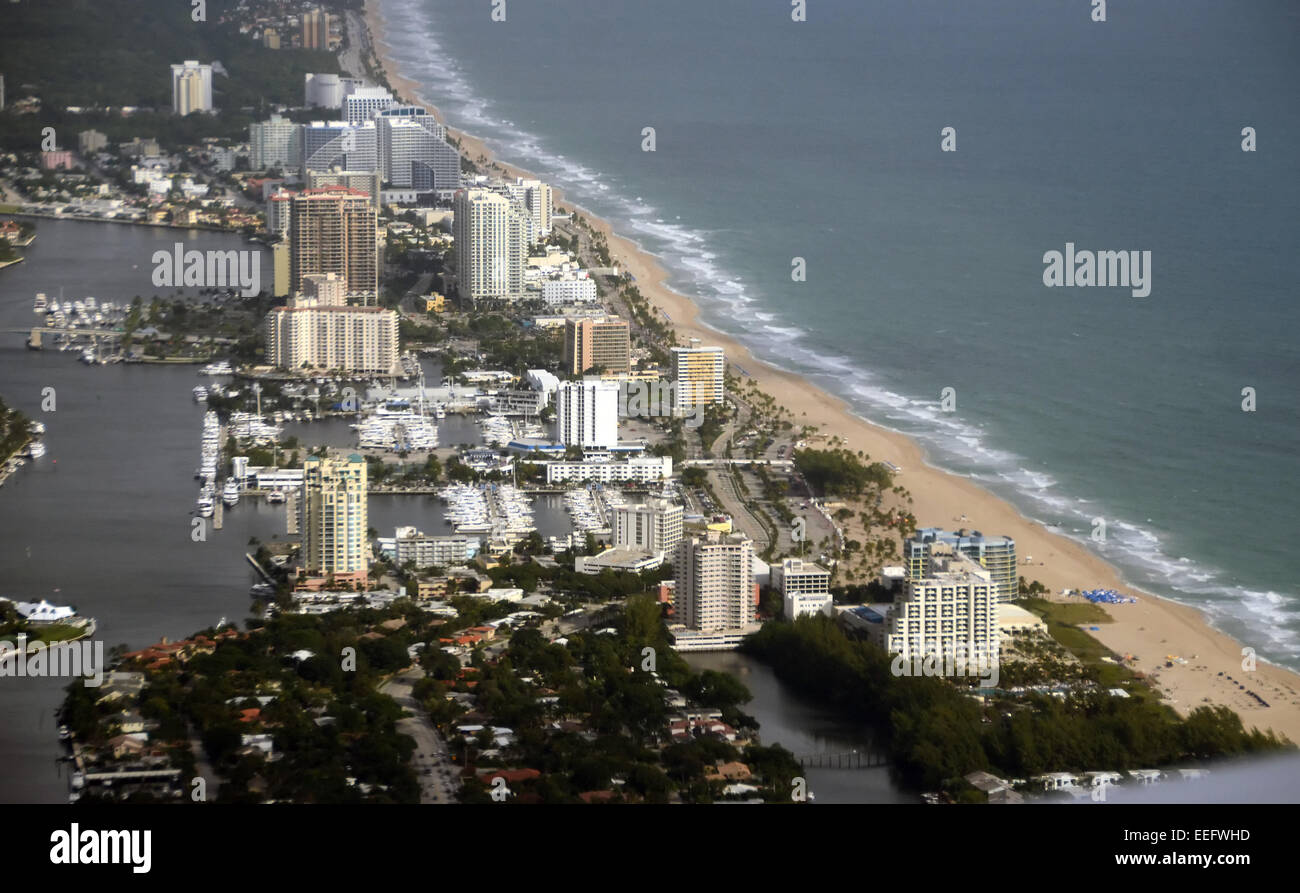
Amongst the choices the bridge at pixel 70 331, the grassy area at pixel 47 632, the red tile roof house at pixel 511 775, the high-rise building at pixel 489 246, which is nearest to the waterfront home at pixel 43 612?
the grassy area at pixel 47 632

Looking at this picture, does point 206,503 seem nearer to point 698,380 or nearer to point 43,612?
point 43,612

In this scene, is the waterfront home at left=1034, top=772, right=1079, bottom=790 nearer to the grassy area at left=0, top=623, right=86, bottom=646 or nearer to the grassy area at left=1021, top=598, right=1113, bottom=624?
the grassy area at left=1021, top=598, right=1113, bottom=624

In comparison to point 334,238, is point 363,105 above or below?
above

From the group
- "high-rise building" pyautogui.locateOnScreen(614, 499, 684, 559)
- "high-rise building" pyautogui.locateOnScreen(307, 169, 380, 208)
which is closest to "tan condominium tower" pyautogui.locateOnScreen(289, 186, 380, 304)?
"high-rise building" pyautogui.locateOnScreen(307, 169, 380, 208)

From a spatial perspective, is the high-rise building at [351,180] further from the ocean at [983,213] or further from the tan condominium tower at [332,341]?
the tan condominium tower at [332,341]

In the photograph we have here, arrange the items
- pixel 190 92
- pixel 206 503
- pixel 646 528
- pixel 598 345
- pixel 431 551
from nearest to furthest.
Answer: pixel 431 551
pixel 646 528
pixel 206 503
pixel 598 345
pixel 190 92

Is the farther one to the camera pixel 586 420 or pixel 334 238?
pixel 334 238

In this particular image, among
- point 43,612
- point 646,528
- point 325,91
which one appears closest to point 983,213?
point 325,91

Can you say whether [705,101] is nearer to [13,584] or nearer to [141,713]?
[13,584]
